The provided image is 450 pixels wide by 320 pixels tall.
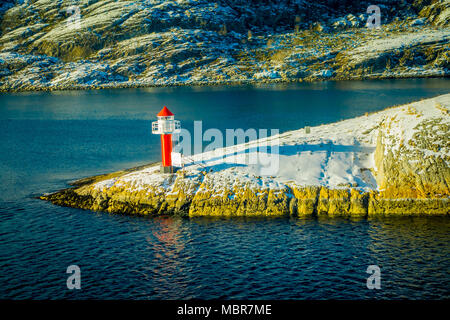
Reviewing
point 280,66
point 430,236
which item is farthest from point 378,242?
point 280,66

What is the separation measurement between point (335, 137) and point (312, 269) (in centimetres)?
1744

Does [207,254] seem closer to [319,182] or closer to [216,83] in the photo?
[319,182]

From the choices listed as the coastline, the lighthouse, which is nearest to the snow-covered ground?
the lighthouse

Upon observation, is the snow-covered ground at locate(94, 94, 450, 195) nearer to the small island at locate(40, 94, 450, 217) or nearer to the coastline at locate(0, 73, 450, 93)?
the small island at locate(40, 94, 450, 217)

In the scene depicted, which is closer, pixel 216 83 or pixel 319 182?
pixel 319 182

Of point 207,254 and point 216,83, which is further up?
point 216,83

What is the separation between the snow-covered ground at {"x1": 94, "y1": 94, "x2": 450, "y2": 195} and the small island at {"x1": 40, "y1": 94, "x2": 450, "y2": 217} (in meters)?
0.08

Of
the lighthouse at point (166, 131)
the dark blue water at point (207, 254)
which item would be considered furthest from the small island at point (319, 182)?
the dark blue water at point (207, 254)

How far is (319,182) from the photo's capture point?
31.0 metres

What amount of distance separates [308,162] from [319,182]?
8.86 ft

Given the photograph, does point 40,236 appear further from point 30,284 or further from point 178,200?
point 178,200

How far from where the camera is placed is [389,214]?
1149 inches

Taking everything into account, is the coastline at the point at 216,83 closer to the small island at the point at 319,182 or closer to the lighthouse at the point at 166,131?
the small island at the point at 319,182

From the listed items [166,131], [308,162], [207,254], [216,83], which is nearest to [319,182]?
[308,162]
